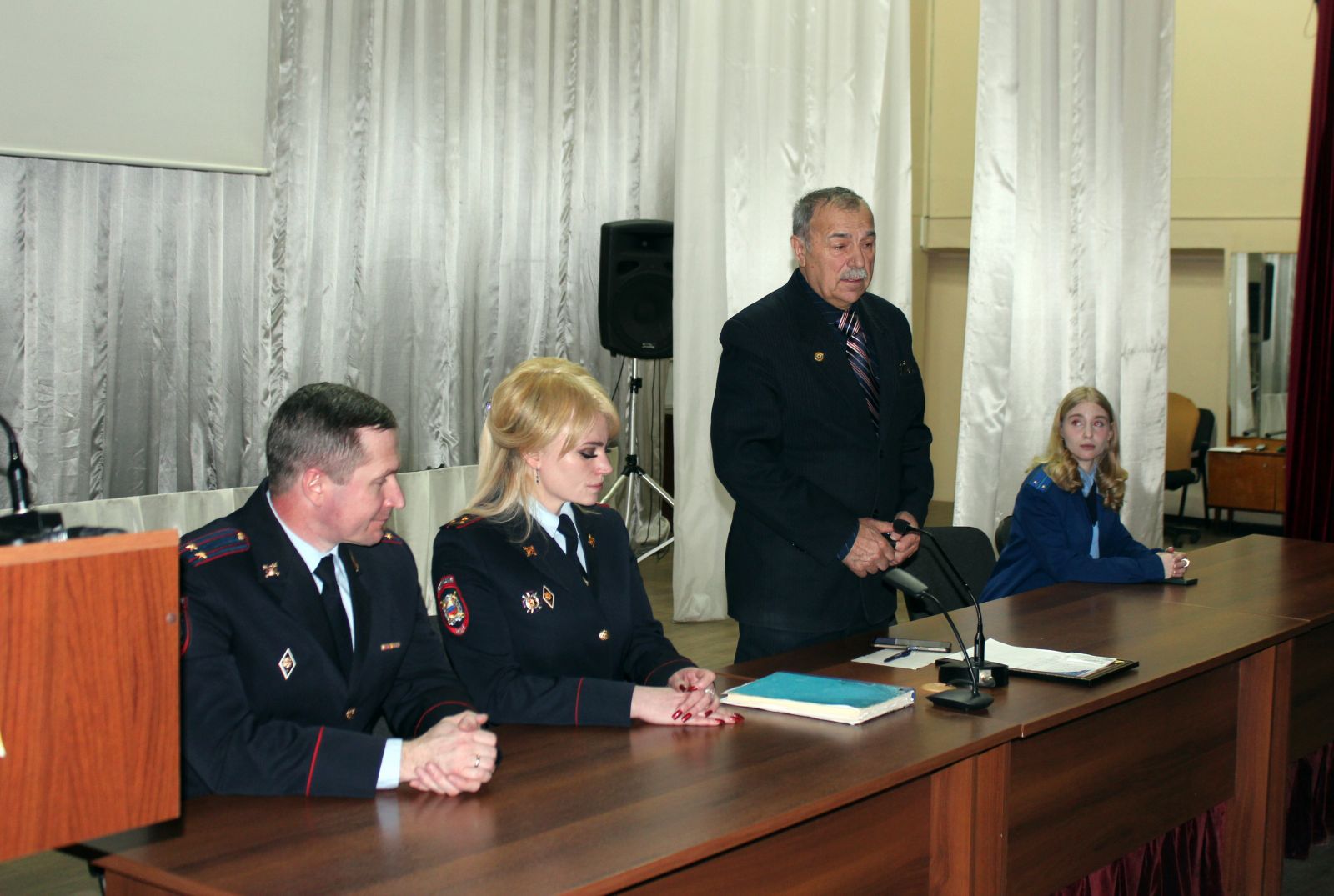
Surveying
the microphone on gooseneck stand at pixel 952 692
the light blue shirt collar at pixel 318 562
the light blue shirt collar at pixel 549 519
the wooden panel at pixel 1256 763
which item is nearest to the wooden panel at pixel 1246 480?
the wooden panel at pixel 1256 763

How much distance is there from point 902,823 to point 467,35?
5.42 meters

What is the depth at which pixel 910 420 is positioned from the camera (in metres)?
3.29

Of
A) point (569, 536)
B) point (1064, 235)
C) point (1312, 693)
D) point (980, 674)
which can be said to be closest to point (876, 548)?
point (980, 674)

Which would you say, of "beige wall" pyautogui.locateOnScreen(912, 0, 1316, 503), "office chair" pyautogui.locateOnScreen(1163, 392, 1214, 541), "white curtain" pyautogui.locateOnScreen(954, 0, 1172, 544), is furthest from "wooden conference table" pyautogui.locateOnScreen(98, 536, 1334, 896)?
"beige wall" pyautogui.locateOnScreen(912, 0, 1316, 503)

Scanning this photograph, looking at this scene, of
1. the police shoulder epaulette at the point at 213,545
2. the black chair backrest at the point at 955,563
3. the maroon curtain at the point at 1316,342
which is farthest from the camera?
the maroon curtain at the point at 1316,342

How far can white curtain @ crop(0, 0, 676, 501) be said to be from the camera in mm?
5180

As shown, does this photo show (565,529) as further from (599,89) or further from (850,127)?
(599,89)

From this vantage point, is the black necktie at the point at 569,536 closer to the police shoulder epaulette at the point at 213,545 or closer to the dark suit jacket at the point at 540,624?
the dark suit jacket at the point at 540,624

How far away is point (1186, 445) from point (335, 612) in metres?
7.54

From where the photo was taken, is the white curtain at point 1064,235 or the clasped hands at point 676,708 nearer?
the clasped hands at point 676,708

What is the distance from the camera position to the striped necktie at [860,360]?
3.12 metres

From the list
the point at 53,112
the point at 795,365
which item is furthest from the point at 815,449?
the point at 53,112

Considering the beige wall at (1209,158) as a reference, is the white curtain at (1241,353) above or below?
below

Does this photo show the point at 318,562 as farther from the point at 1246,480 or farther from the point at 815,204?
the point at 1246,480
